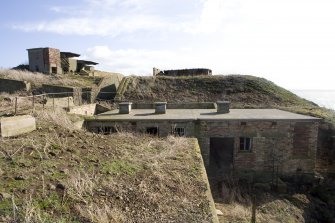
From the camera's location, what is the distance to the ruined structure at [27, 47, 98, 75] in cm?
2741

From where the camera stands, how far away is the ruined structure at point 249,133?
1467 cm

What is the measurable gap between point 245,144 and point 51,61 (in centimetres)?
2223

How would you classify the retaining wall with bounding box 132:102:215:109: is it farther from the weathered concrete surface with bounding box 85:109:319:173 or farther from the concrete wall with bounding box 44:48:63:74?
the concrete wall with bounding box 44:48:63:74

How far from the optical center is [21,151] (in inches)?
217

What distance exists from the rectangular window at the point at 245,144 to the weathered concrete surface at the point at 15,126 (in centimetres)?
1114

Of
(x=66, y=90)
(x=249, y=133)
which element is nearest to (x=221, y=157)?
(x=249, y=133)

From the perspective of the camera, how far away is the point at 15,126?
22.0 feet

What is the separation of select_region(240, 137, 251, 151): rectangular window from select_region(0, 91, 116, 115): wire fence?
1060cm

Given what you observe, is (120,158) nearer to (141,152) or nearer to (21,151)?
(141,152)

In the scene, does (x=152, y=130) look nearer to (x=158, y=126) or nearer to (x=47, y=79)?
(x=158, y=126)

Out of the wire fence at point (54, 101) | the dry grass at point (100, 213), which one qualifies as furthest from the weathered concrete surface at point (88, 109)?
the dry grass at point (100, 213)

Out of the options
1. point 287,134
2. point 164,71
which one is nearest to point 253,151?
point 287,134

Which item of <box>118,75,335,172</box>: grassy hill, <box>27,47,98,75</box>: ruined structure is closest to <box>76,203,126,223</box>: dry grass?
<box>118,75,335,172</box>: grassy hill

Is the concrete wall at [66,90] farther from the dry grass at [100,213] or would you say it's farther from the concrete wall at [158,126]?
the dry grass at [100,213]
